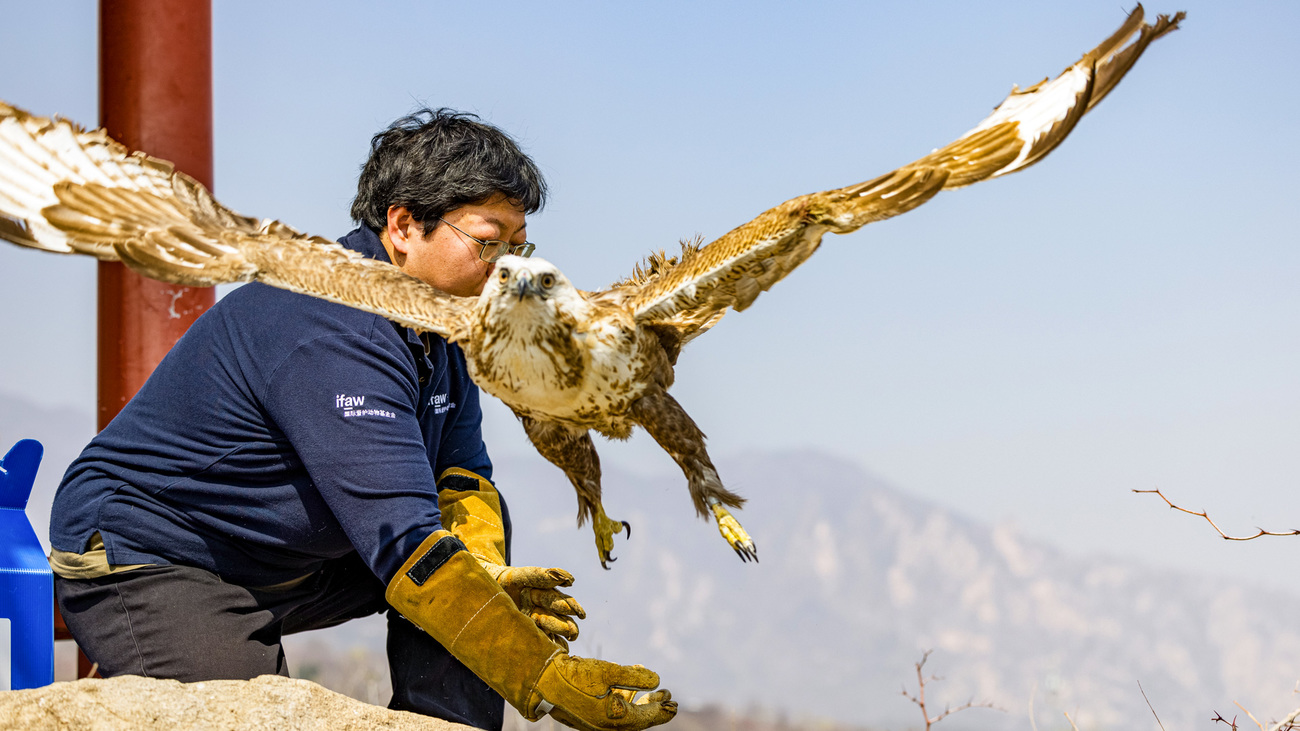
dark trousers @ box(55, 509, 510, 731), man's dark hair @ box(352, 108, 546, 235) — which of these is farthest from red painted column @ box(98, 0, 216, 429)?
dark trousers @ box(55, 509, 510, 731)

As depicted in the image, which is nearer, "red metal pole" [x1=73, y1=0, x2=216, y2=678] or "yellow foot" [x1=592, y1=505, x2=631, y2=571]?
"yellow foot" [x1=592, y1=505, x2=631, y2=571]

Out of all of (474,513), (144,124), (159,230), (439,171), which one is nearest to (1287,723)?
(474,513)

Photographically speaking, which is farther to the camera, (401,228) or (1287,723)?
(401,228)

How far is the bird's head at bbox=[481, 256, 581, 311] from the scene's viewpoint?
2.88 meters

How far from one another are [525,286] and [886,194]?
101 centimetres

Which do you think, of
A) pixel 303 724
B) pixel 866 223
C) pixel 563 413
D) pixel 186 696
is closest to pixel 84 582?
pixel 186 696

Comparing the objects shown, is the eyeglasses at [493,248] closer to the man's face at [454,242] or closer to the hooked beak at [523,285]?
the man's face at [454,242]

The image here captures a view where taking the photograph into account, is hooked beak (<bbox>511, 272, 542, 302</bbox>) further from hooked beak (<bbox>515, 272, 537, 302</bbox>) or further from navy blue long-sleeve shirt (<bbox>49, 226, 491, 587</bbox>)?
navy blue long-sleeve shirt (<bbox>49, 226, 491, 587</bbox>)

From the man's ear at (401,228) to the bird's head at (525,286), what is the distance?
107 cm

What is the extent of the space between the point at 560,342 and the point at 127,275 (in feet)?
13.3

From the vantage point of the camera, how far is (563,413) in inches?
124

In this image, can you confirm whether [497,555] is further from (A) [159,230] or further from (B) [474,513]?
(A) [159,230]

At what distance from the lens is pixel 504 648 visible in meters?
3.37

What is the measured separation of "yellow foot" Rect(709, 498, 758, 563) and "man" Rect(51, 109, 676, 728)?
0.55 m
